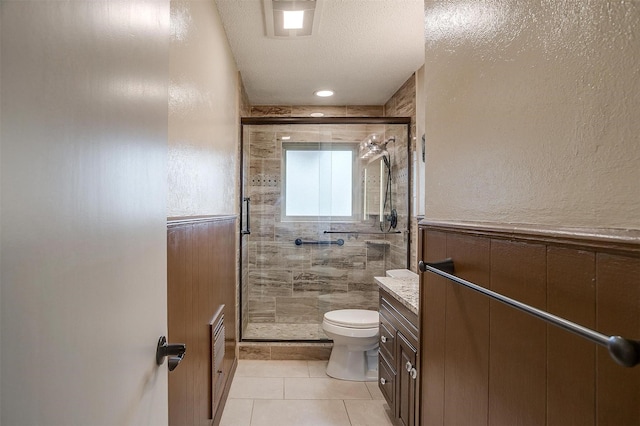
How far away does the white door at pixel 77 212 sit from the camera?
0.36m

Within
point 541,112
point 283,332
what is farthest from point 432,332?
point 283,332

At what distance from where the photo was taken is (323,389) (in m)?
2.44

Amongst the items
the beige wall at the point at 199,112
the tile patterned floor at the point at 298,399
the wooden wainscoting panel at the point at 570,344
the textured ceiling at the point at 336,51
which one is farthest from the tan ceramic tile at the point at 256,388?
the textured ceiling at the point at 336,51

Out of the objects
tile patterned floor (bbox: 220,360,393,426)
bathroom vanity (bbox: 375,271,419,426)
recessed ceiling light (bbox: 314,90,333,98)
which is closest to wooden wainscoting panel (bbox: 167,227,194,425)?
tile patterned floor (bbox: 220,360,393,426)

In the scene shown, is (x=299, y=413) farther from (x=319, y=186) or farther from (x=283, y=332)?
(x=319, y=186)

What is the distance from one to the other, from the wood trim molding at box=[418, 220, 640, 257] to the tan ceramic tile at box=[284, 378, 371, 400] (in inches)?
74.9

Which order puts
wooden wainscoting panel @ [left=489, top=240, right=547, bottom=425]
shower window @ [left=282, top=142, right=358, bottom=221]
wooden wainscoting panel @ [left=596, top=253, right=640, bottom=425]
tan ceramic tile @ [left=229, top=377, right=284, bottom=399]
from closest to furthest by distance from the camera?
wooden wainscoting panel @ [left=596, top=253, right=640, bottom=425]
wooden wainscoting panel @ [left=489, top=240, right=547, bottom=425]
tan ceramic tile @ [left=229, top=377, right=284, bottom=399]
shower window @ [left=282, top=142, right=358, bottom=221]

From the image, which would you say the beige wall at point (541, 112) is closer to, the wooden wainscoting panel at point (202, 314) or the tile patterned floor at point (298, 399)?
the wooden wainscoting panel at point (202, 314)

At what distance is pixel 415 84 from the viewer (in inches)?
111

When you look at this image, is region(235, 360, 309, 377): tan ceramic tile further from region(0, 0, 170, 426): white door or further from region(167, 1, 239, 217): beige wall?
region(0, 0, 170, 426): white door

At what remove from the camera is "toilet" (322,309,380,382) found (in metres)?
2.49

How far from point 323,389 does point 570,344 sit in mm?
2147

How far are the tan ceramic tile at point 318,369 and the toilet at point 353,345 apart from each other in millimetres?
62

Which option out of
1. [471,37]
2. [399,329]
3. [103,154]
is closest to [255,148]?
[399,329]
